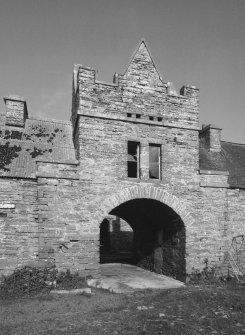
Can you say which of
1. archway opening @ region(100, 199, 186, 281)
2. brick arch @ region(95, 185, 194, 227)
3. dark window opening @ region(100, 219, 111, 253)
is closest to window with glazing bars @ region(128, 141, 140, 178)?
brick arch @ region(95, 185, 194, 227)

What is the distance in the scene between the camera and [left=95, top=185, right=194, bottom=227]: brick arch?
10.7m

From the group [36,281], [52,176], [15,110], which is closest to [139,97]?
[52,176]

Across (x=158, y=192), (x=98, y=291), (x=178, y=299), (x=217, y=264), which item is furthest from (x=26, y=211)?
(x=217, y=264)

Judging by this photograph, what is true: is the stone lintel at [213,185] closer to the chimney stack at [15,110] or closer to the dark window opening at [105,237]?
the chimney stack at [15,110]

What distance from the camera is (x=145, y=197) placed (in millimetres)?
11219

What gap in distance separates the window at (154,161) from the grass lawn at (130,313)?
4.35 metres

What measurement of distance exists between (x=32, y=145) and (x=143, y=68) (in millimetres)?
5514

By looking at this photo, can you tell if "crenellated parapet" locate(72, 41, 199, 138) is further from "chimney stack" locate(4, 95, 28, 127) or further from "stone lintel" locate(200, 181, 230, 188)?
"chimney stack" locate(4, 95, 28, 127)

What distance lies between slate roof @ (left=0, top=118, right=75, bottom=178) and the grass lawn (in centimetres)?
451

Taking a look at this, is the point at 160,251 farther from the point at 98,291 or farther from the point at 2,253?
the point at 2,253

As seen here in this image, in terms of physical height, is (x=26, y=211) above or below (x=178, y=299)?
above

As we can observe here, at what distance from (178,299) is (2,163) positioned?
7523 millimetres

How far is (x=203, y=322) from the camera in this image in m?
6.96

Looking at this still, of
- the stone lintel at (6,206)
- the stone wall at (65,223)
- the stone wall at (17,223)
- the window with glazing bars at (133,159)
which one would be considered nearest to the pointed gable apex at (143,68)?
the window with glazing bars at (133,159)
